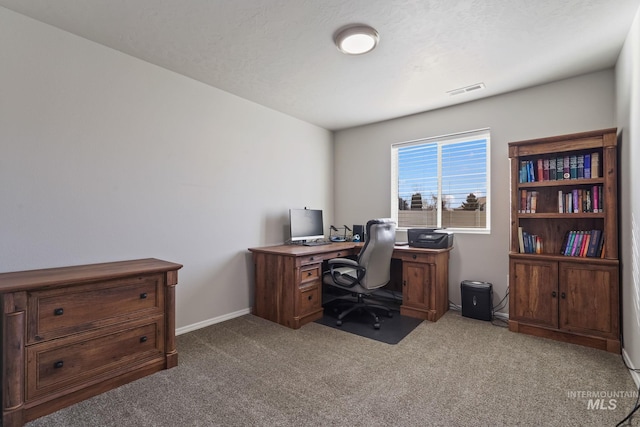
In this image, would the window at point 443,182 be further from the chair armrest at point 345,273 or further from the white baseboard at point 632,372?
the white baseboard at point 632,372

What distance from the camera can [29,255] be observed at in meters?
2.12

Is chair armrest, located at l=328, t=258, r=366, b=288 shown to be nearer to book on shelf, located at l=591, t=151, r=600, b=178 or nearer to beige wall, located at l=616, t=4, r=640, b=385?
beige wall, located at l=616, t=4, r=640, b=385

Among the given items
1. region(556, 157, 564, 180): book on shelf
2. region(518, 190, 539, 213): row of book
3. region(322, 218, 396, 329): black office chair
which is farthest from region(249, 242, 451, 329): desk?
region(556, 157, 564, 180): book on shelf

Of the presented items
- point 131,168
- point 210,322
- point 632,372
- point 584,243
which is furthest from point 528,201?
point 131,168

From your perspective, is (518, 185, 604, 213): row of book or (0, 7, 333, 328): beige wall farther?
(518, 185, 604, 213): row of book

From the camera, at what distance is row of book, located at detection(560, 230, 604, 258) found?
8.77 feet

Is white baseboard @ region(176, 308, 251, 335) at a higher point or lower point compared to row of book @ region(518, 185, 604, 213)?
lower

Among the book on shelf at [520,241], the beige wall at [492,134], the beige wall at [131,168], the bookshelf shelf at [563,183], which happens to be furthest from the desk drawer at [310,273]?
the bookshelf shelf at [563,183]

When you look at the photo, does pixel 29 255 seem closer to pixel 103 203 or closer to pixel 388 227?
pixel 103 203

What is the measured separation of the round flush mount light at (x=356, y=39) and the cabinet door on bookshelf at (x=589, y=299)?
2.63m

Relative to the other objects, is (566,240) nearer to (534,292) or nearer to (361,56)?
(534,292)

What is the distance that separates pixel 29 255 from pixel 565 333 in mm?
4488

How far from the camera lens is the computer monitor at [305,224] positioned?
12.5 ft

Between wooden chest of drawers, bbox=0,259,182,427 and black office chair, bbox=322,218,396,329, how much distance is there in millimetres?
1703
